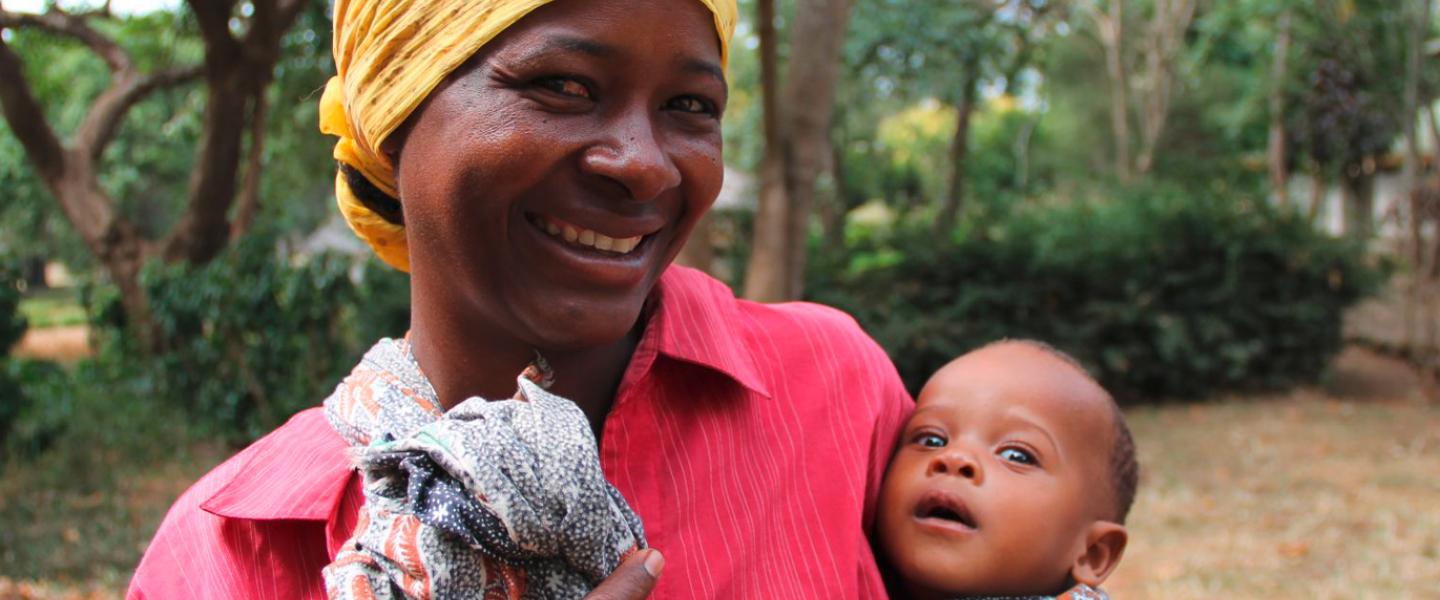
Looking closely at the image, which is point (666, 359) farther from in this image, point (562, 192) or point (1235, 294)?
point (1235, 294)

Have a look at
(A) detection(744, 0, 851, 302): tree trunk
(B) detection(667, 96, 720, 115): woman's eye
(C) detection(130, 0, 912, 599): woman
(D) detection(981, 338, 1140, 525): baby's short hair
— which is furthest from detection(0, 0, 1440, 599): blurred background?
(B) detection(667, 96, 720, 115): woman's eye

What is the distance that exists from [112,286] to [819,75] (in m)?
6.70

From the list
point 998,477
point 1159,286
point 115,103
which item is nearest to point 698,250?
point 998,477

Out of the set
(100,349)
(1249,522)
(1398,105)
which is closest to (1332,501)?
(1249,522)

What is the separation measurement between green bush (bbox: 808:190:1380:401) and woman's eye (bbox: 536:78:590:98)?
29.5 feet

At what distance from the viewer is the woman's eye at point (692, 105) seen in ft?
4.21

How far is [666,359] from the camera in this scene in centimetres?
148

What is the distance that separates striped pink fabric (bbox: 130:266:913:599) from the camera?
1.32 metres

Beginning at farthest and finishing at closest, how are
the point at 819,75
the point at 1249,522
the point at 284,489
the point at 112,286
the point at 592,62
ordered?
the point at 112,286, the point at 1249,522, the point at 819,75, the point at 284,489, the point at 592,62

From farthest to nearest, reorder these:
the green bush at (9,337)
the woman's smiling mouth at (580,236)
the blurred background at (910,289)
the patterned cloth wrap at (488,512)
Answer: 1. the green bush at (9,337)
2. the blurred background at (910,289)
3. the woman's smiling mouth at (580,236)
4. the patterned cloth wrap at (488,512)

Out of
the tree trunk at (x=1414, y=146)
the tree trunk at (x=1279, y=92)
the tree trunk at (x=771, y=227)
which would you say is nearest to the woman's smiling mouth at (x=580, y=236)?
the tree trunk at (x=771, y=227)

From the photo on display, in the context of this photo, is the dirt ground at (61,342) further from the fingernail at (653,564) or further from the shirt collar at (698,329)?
the fingernail at (653,564)

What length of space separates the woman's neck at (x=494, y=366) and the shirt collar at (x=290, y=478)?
144 millimetres

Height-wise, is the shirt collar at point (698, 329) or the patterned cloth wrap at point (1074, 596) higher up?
the shirt collar at point (698, 329)
